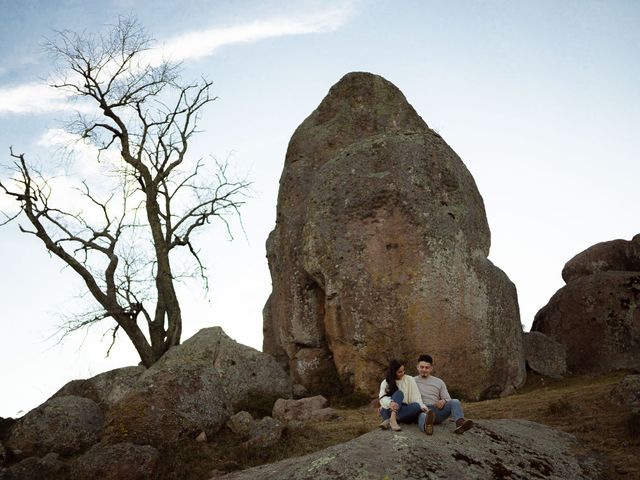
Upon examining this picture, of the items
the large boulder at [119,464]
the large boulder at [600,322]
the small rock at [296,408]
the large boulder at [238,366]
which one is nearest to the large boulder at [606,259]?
the large boulder at [600,322]

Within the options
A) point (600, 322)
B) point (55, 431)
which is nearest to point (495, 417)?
point (55, 431)

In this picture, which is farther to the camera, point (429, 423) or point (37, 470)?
point (37, 470)

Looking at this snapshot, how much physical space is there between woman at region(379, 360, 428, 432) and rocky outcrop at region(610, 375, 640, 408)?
5.66 m

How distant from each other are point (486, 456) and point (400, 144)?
1132 cm

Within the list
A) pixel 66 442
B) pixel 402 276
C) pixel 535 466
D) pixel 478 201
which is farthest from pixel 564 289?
pixel 66 442

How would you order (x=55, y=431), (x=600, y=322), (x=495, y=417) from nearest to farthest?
(x=495, y=417) < (x=55, y=431) < (x=600, y=322)

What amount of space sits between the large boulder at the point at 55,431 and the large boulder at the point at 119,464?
8.70 feet

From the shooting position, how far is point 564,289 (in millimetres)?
23547

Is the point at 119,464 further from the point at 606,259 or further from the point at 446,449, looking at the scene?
the point at 606,259

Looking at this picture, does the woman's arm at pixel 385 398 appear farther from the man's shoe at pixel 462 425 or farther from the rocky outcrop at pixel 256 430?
the rocky outcrop at pixel 256 430

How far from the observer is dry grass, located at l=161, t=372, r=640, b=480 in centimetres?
1147

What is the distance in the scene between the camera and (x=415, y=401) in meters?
10.0

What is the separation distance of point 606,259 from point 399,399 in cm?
1802

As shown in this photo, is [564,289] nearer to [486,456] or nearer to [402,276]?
[402,276]
